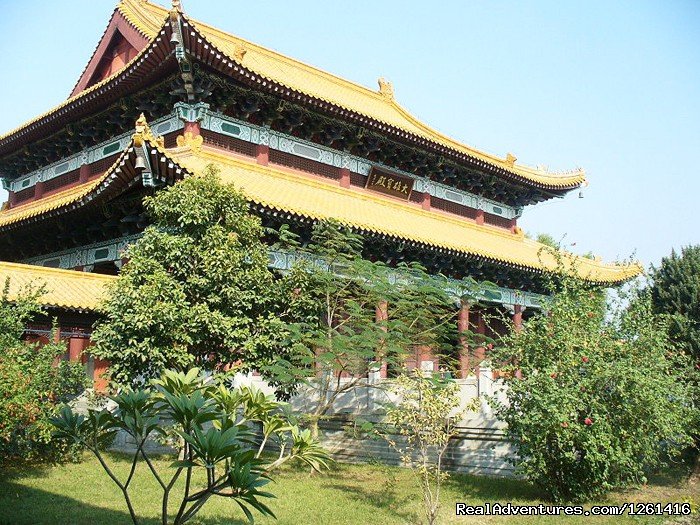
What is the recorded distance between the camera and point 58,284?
13758 mm

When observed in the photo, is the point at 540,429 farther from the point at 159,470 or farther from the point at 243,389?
the point at 159,470

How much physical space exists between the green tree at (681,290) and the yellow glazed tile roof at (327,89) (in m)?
6.91

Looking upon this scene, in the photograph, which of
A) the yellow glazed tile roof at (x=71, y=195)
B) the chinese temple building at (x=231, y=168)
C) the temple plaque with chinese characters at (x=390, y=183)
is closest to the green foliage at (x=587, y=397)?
the chinese temple building at (x=231, y=168)

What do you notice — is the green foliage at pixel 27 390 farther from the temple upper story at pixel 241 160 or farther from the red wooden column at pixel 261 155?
the red wooden column at pixel 261 155

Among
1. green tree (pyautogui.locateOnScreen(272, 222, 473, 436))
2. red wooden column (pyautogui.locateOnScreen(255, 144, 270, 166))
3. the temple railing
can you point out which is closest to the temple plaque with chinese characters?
the temple railing

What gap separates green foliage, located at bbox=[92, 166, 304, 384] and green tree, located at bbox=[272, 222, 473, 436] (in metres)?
0.48

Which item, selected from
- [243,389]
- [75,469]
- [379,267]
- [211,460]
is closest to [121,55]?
[379,267]

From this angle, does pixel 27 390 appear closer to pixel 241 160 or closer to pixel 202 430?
pixel 202 430

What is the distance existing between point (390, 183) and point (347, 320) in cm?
933

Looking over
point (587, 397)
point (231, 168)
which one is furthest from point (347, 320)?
point (231, 168)

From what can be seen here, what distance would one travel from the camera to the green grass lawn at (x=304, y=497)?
9.05 metres

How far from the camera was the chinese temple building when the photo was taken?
47.1 ft

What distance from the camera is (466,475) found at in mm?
13172

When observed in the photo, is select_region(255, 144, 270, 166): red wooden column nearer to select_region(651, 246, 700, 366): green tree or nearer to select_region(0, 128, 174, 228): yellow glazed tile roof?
select_region(0, 128, 174, 228): yellow glazed tile roof
